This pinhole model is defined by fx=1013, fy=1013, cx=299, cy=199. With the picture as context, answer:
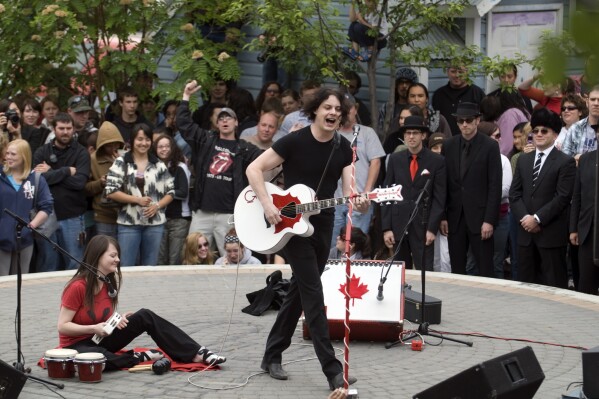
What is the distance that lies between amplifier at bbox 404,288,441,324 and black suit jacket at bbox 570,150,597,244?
2.85 meters

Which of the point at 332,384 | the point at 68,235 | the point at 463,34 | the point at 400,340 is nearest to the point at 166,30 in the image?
the point at 68,235

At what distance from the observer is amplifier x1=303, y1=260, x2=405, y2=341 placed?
854 centimetres

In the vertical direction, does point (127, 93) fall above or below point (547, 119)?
above

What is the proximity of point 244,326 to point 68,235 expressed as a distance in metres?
4.39

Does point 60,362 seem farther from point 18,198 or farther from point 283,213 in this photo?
point 18,198

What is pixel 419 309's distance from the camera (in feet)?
30.0

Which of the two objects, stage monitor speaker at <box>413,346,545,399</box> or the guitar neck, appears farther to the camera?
the guitar neck

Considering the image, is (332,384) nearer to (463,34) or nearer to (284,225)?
(284,225)

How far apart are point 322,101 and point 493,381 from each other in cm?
247

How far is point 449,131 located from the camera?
554 inches

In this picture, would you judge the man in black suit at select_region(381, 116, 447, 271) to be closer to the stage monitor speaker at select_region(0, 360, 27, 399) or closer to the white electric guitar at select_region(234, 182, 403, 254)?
the white electric guitar at select_region(234, 182, 403, 254)

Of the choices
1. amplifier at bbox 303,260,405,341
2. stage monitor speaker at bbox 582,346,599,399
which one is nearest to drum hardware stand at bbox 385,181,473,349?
amplifier at bbox 303,260,405,341

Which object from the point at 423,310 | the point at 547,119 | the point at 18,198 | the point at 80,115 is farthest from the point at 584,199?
the point at 80,115

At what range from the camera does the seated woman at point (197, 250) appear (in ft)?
41.8
